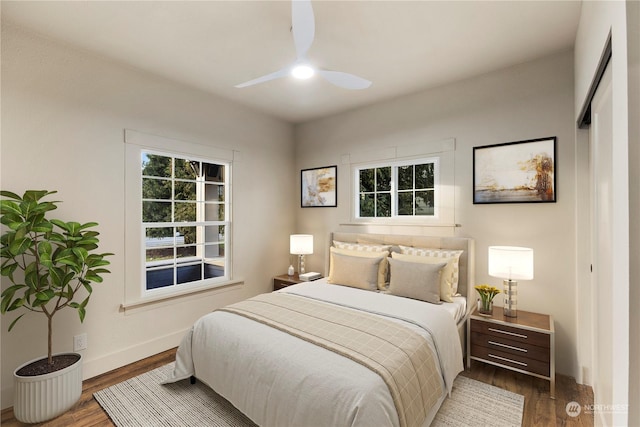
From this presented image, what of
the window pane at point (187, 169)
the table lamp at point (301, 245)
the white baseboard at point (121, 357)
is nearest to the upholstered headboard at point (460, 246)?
the table lamp at point (301, 245)

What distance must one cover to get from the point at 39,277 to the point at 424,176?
3.63 meters

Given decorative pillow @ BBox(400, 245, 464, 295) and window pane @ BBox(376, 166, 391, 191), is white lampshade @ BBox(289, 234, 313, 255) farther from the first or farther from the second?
decorative pillow @ BBox(400, 245, 464, 295)

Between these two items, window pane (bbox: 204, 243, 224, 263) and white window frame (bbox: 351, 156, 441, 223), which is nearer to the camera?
white window frame (bbox: 351, 156, 441, 223)

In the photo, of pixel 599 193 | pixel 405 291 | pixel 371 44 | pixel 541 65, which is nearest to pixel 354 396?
pixel 405 291

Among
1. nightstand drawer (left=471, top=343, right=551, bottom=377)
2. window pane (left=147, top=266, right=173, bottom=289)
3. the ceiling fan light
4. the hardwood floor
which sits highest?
the ceiling fan light

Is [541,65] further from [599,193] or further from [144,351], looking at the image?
[144,351]

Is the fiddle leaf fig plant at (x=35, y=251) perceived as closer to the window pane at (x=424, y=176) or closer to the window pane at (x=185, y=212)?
the window pane at (x=185, y=212)

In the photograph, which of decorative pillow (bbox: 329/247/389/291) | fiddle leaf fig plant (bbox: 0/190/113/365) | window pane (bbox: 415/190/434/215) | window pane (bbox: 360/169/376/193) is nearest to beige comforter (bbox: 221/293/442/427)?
decorative pillow (bbox: 329/247/389/291)

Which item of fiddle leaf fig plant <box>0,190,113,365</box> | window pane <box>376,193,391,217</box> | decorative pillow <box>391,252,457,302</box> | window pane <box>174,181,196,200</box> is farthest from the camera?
window pane <box>376,193,391,217</box>

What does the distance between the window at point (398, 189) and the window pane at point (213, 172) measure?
69.3 inches

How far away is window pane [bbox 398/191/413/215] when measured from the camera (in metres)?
3.58

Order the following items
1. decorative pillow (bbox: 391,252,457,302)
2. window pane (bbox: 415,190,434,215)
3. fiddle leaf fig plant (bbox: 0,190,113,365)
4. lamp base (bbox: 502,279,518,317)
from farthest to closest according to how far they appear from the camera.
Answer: window pane (bbox: 415,190,434,215) → decorative pillow (bbox: 391,252,457,302) → lamp base (bbox: 502,279,518,317) → fiddle leaf fig plant (bbox: 0,190,113,365)

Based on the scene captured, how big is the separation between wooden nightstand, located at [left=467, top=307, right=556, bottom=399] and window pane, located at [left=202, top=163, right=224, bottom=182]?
3.17 m

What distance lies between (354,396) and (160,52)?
9.91 feet
